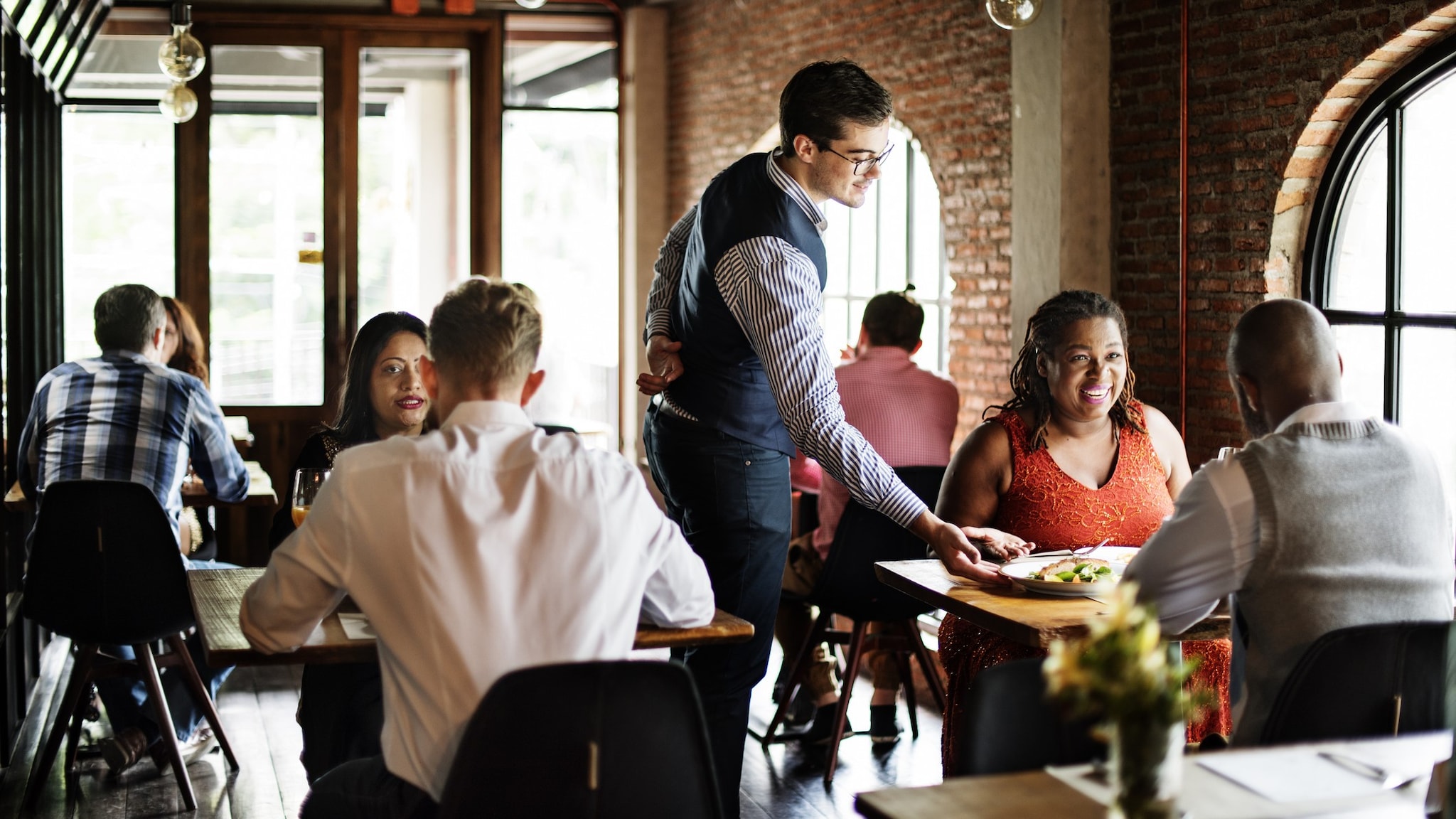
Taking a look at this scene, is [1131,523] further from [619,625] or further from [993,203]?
[993,203]

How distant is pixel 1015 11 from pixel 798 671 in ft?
7.55

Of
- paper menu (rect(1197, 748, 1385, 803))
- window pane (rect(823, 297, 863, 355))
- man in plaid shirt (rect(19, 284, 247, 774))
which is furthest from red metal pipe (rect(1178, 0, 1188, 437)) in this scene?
paper menu (rect(1197, 748, 1385, 803))

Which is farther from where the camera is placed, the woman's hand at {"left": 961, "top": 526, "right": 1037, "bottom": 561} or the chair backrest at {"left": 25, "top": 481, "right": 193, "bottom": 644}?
the chair backrest at {"left": 25, "top": 481, "right": 193, "bottom": 644}

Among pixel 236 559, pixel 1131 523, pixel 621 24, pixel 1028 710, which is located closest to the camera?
pixel 1028 710

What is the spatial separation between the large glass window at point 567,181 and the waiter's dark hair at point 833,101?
595cm

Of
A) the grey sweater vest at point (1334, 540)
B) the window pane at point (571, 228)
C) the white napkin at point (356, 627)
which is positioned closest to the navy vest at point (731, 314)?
the white napkin at point (356, 627)

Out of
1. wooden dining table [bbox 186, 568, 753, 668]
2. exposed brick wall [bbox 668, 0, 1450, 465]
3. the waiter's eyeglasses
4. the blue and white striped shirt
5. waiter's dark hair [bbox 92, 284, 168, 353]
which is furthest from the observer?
exposed brick wall [bbox 668, 0, 1450, 465]

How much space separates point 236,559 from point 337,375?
48.2 inches

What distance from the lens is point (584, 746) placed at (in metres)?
1.96

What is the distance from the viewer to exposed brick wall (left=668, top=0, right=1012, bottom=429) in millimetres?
6121

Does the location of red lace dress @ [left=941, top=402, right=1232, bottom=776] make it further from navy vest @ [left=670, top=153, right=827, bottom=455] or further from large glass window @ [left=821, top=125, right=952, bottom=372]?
large glass window @ [left=821, top=125, right=952, bottom=372]

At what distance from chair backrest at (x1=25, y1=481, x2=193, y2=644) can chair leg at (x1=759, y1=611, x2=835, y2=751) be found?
75.0 inches

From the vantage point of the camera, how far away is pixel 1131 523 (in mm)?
3414

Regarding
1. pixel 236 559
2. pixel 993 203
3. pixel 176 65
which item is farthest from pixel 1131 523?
pixel 236 559
